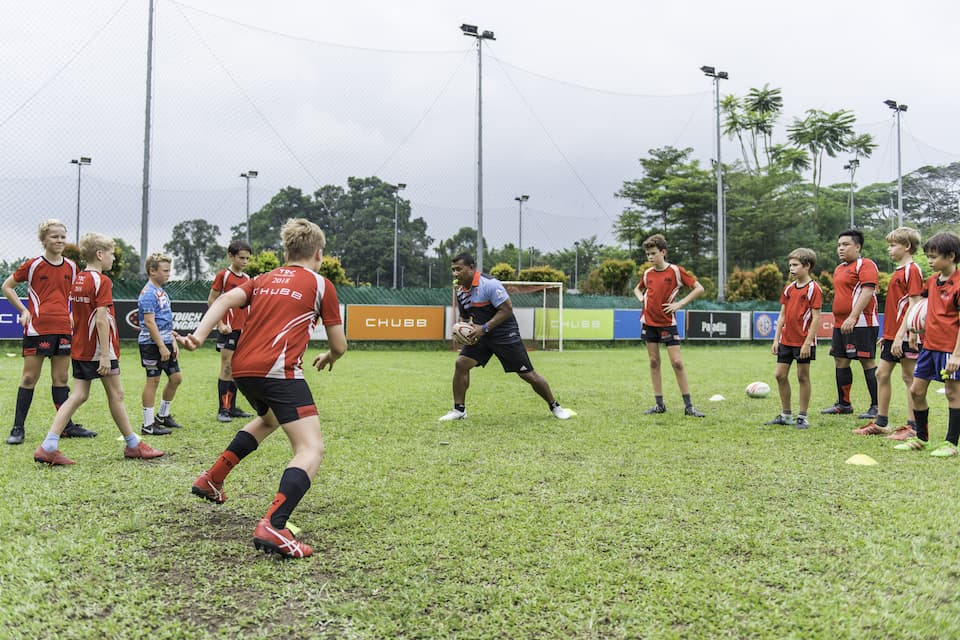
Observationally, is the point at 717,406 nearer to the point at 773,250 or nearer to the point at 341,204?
the point at 341,204

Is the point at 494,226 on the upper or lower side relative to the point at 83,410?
upper

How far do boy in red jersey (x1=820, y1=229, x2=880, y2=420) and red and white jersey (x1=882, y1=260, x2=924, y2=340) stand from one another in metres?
0.18

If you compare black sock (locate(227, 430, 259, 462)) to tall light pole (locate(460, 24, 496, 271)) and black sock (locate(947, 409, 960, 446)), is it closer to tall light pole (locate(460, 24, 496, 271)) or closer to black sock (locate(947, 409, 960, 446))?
black sock (locate(947, 409, 960, 446))

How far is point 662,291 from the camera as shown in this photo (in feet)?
24.5

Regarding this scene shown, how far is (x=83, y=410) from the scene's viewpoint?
7340 millimetres

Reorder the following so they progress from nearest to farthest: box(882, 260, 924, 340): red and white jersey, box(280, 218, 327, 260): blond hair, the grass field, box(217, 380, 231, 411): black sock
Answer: the grass field, box(280, 218, 327, 260): blond hair, box(882, 260, 924, 340): red and white jersey, box(217, 380, 231, 411): black sock

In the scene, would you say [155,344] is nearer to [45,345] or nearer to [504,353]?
[45,345]

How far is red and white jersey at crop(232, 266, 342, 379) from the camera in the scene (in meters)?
3.32

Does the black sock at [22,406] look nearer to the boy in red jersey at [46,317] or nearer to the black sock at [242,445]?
the boy in red jersey at [46,317]

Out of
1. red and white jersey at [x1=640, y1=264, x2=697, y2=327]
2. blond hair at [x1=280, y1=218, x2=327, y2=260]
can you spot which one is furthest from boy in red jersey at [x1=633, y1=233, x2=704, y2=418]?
blond hair at [x1=280, y1=218, x2=327, y2=260]

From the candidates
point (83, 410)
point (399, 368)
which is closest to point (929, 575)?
point (83, 410)

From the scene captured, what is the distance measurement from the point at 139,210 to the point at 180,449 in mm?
14644

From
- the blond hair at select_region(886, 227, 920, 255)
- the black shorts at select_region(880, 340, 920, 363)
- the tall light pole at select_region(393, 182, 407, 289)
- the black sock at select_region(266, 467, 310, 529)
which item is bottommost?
the black sock at select_region(266, 467, 310, 529)

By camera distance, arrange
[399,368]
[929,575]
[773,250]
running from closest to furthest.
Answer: [929,575] < [399,368] < [773,250]
